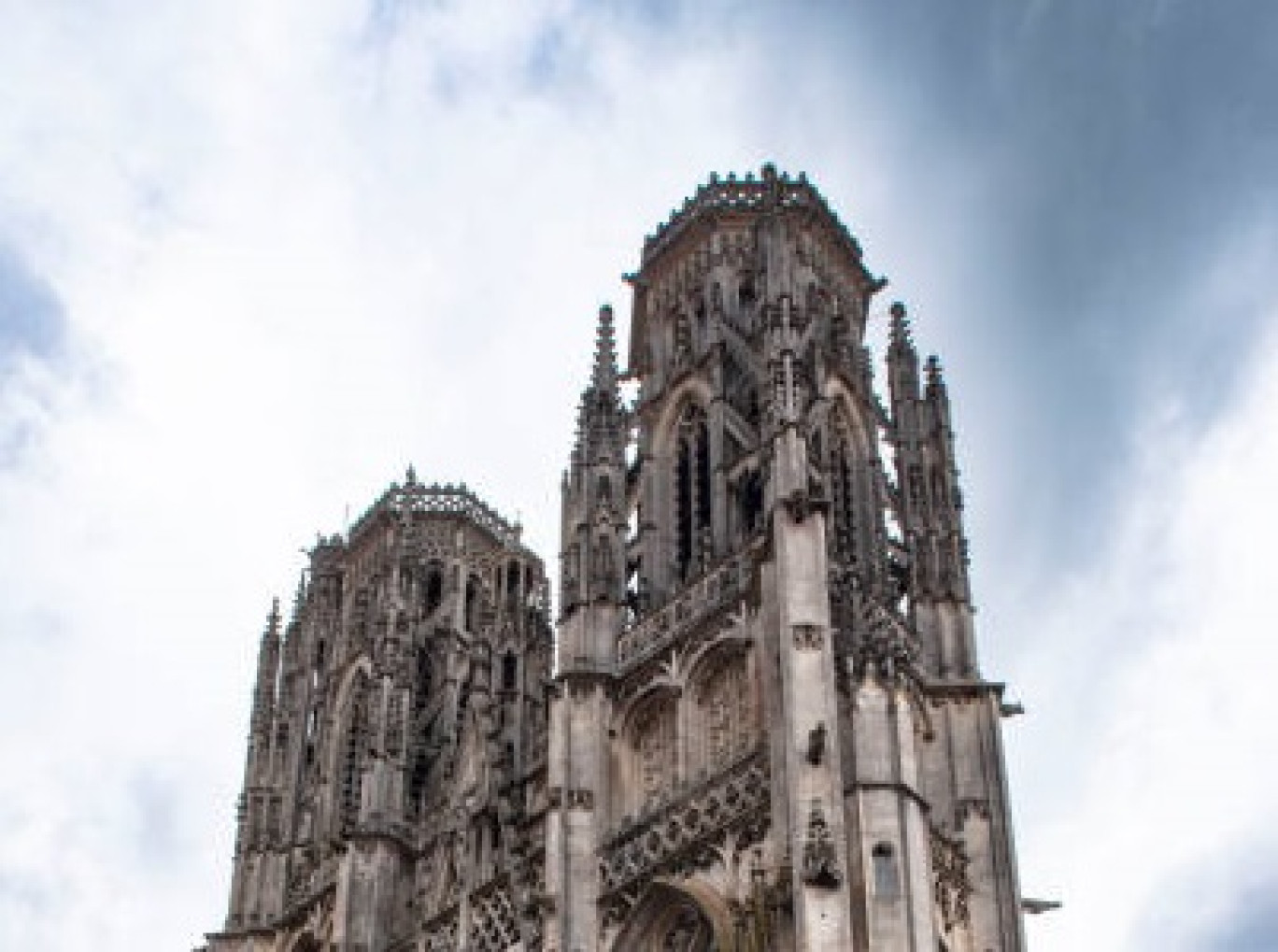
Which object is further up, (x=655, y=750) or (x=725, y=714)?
(x=725, y=714)

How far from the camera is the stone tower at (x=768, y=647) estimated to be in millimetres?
24641

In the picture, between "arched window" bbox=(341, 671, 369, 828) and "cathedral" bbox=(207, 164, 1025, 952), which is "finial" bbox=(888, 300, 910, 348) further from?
"arched window" bbox=(341, 671, 369, 828)

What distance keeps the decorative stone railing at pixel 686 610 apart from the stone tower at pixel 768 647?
0.05m

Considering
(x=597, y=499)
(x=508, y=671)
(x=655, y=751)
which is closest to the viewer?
(x=655, y=751)

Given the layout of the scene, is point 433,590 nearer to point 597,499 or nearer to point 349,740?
point 349,740

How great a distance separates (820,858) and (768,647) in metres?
4.13

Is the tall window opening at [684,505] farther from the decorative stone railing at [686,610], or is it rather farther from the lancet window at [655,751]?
the lancet window at [655,751]

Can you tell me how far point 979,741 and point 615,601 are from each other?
6.26 metres

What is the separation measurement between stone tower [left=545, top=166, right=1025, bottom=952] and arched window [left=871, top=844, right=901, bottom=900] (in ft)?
0.09

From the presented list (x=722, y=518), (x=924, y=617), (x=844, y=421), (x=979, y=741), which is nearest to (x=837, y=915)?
(x=979, y=741)

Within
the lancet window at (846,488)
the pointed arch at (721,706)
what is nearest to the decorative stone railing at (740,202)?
the lancet window at (846,488)

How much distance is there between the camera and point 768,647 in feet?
88.5

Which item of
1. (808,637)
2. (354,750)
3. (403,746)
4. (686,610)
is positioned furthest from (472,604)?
(808,637)

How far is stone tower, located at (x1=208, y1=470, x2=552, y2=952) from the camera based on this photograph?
3156cm
